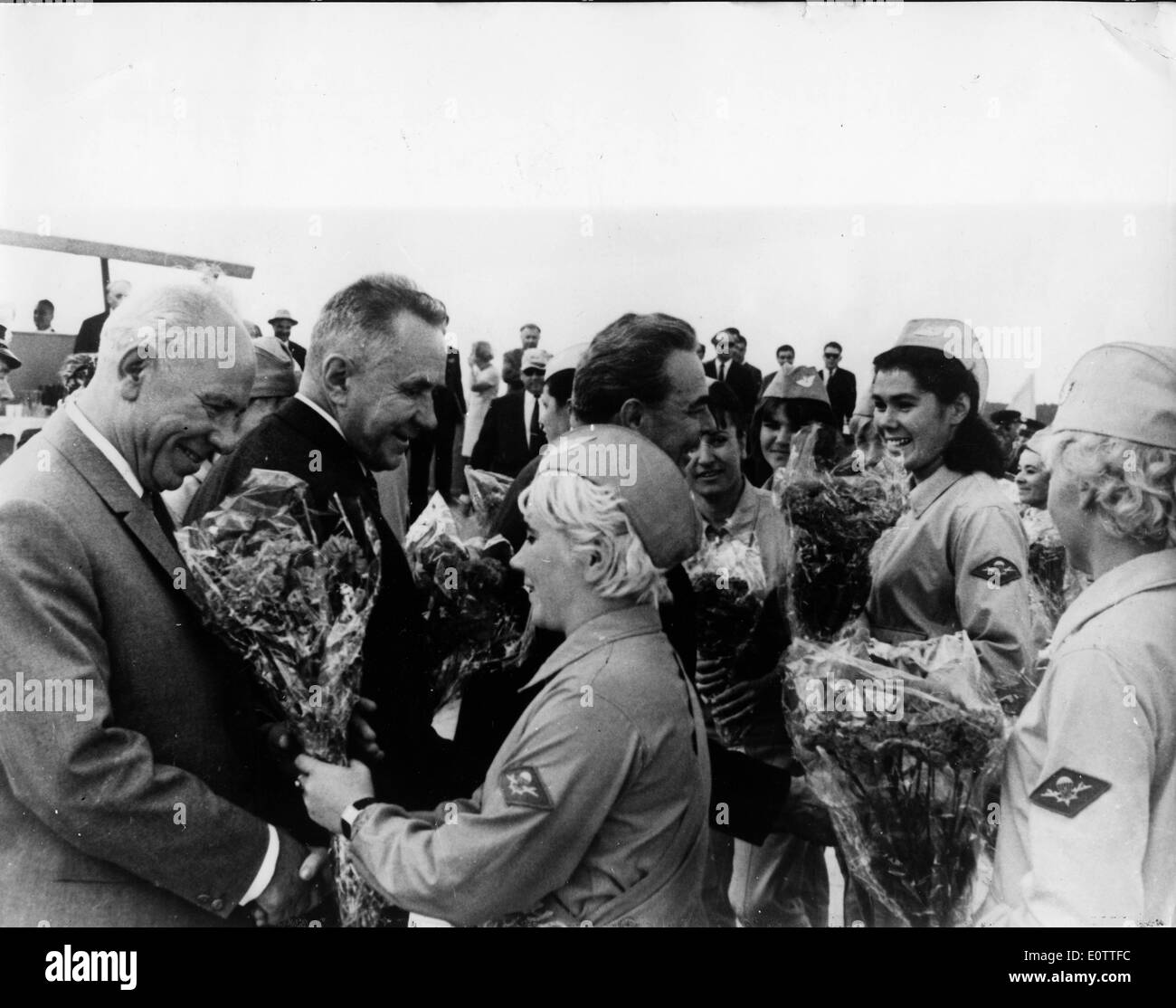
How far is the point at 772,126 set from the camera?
320 cm

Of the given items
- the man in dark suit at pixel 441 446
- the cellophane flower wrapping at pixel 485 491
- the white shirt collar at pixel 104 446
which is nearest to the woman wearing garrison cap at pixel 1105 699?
the cellophane flower wrapping at pixel 485 491

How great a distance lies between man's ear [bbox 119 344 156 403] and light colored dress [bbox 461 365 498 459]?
2.89 ft

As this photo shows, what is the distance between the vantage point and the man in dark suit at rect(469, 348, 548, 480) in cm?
321

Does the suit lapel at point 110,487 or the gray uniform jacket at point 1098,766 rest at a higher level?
the suit lapel at point 110,487

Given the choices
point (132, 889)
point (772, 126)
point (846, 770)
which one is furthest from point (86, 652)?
point (772, 126)

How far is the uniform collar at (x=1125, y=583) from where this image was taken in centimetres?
287

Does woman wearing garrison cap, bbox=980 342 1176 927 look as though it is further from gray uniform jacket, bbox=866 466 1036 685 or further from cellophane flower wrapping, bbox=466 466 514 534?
cellophane flower wrapping, bbox=466 466 514 534

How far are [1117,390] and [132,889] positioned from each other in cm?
291

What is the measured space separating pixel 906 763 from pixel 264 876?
→ 1.68m

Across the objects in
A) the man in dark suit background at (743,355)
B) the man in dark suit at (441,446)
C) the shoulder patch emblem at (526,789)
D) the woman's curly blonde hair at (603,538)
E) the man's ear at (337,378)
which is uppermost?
the man in dark suit background at (743,355)

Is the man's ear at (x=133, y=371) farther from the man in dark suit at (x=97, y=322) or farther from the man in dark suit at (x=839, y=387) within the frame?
the man in dark suit at (x=839, y=387)

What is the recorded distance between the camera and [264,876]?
9.12 ft

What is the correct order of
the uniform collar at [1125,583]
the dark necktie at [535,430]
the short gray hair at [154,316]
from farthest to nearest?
the dark necktie at [535,430] → the uniform collar at [1125,583] → the short gray hair at [154,316]

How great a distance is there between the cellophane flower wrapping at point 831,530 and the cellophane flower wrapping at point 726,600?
4.1 inches
